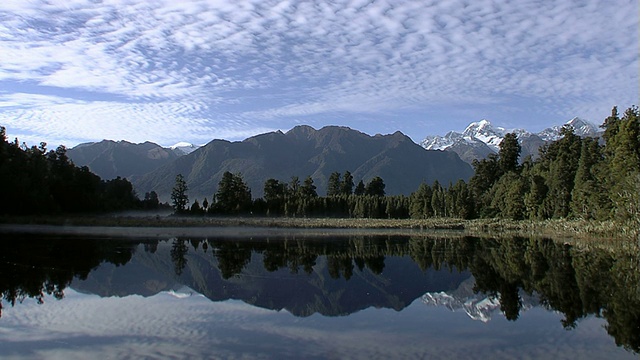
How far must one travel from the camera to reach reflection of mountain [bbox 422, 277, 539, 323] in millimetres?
15123

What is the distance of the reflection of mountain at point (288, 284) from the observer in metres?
16.5

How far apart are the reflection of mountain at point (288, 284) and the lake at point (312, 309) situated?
0.08 meters

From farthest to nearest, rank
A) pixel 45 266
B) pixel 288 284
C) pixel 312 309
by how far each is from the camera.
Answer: pixel 45 266
pixel 288 284
pixel 312 309

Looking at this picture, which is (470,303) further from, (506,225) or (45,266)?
(506,225)

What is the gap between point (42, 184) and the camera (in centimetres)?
7781

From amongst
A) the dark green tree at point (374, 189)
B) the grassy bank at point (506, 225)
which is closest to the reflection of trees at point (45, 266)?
the grassy bank at point (506, 225)

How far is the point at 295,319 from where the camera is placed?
45.3 ft

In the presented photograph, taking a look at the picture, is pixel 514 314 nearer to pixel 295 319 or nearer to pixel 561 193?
pixel 295 319

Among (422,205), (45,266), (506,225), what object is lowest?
(506,225)

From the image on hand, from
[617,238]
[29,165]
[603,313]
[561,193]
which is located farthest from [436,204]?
[603,313]

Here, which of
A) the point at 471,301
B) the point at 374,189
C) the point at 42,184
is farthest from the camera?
the point at 374,189

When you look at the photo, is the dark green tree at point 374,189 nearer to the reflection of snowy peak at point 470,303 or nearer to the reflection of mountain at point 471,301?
the reflection of mountain at point 471,301

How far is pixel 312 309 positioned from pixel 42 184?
2963 inches

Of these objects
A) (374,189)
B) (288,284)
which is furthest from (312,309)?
(374,189)
